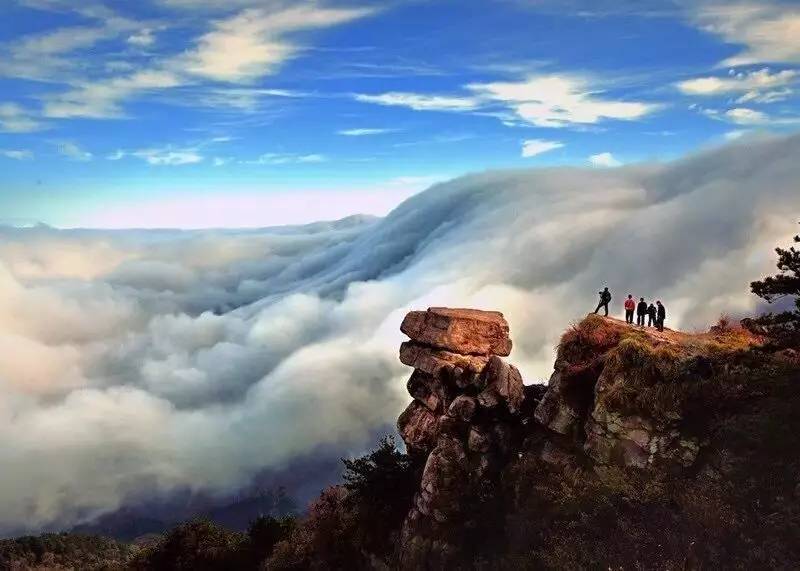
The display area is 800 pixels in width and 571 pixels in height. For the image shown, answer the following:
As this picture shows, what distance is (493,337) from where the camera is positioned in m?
39.2

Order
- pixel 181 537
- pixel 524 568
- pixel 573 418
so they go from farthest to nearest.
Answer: pixel 181 537 → pixel 573 418 → pixel 524 568

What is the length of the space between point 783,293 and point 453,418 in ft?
57.0

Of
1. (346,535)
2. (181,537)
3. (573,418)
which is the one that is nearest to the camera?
(573,418)

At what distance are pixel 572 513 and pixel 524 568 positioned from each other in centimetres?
312

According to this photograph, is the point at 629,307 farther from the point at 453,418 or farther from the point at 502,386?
the point at 453,418

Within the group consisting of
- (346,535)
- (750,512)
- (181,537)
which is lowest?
(181,537)

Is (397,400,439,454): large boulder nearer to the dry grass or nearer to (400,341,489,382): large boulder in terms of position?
(400,341,489,382): large boulder

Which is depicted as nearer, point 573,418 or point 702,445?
point 702,445

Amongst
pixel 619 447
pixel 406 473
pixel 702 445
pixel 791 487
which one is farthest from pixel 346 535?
pixel 791 487

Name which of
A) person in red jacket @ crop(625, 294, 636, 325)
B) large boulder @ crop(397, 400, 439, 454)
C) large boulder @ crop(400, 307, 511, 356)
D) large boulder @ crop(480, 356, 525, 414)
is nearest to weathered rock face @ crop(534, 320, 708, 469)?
large boulder @ crop(480, 356, 525, 414)

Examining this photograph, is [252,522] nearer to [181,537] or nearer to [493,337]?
[181,537]

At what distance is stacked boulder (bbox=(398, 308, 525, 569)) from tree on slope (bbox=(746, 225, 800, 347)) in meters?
12.8

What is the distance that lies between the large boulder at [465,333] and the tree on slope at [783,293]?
48.8ft

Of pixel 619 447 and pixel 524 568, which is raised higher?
pixel 619 447
